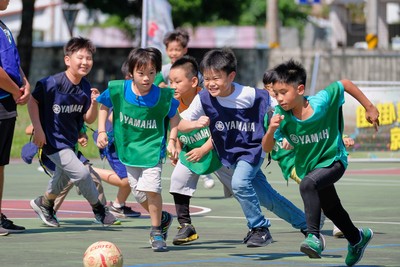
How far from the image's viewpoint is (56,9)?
98750mm

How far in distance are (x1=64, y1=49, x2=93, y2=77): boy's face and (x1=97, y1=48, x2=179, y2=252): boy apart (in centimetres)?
112

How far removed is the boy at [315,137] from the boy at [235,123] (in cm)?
85

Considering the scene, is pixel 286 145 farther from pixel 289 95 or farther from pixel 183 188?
pixel 183 188

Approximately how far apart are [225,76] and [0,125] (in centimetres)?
221

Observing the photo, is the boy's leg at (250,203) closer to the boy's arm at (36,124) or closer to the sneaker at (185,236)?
the sneaker at (185,236)

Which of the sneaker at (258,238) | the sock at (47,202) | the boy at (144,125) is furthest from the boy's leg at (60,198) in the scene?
the sneaker at (258,238)

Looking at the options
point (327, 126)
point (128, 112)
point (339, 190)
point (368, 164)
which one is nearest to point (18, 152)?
point (368, 164)

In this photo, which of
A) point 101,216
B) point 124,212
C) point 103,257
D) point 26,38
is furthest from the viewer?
point 26,38

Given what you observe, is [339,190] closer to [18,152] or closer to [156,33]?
[18,152]

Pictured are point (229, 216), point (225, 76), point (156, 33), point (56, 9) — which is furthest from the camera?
point (56, 9)

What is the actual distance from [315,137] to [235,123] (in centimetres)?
121

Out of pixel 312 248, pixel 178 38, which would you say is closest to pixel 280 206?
pixel 312 248

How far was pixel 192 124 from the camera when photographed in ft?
32.7

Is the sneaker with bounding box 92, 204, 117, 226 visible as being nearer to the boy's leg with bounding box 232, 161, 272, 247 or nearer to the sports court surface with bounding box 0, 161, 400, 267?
the sports court surface with bounding box 0, 161, 400, 267
